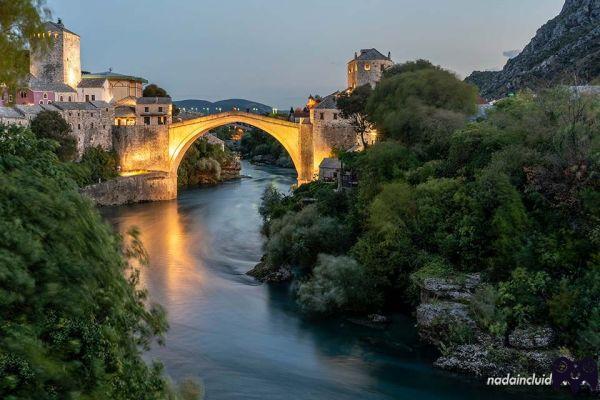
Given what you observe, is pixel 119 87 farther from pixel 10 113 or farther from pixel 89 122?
pixel 10 113

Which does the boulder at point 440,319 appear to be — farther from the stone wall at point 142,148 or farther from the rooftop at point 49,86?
the rooftop at point 49,86

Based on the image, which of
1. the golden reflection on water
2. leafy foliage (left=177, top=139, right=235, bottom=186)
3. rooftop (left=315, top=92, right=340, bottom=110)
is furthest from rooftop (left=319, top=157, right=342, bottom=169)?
leafy foliage (left=177, top=139, right=235, bottom=186)

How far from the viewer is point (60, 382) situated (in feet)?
12.8

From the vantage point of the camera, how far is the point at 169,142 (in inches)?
1353

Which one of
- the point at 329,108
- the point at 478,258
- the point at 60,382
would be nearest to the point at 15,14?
the point at 60,382

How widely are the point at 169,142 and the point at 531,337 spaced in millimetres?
26788

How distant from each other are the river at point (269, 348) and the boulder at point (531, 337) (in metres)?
0.88

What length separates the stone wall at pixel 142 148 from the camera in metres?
34.2

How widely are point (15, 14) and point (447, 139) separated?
1228 cm

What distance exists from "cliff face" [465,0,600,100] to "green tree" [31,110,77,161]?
23037mm

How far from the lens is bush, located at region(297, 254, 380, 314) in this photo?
13.0m

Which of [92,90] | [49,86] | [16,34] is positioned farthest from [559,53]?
[16,34]

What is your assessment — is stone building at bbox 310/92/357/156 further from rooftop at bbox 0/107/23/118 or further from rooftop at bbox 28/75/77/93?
rooftop at bbox 28/75/77/93

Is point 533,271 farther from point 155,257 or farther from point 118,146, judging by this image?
point 118,146
